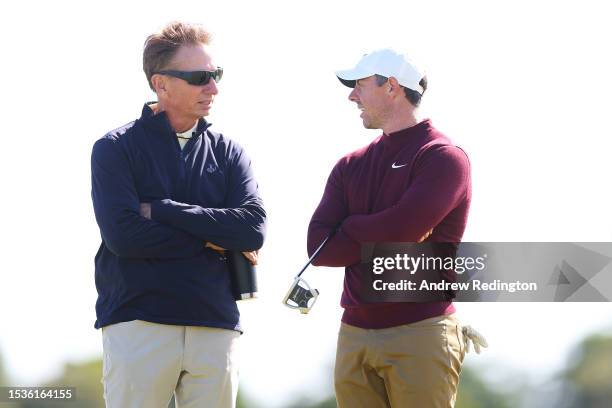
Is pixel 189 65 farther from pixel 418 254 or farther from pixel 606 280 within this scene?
pixel 606 280

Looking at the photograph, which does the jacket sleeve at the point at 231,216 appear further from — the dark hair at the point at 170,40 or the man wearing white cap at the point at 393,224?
the dark hair at the point at 170,40

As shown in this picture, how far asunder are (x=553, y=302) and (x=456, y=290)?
1846 millimetres

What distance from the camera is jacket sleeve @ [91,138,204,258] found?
6.36 meters

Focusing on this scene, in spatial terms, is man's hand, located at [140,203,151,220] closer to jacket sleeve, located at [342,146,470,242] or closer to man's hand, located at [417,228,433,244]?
jacket sleeve, located at [342,146,470,242]

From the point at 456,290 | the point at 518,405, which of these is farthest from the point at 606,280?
the point at 518,405

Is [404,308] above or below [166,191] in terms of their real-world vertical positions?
below

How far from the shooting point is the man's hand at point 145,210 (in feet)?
21.4

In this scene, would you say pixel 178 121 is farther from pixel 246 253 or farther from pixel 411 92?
pixel 411 92

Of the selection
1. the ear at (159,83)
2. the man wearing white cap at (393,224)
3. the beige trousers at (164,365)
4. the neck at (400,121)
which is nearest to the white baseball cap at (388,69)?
the man wearing white cap at (393,224)

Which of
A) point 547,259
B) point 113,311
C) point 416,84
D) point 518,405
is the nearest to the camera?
point 113,311

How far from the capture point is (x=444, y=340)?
6.41m

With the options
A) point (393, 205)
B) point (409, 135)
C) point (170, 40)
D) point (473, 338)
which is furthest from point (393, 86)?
point (473, 338)

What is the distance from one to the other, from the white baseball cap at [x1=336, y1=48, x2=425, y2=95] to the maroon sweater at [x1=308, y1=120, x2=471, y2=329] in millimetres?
251

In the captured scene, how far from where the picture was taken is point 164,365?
20.6 ft
